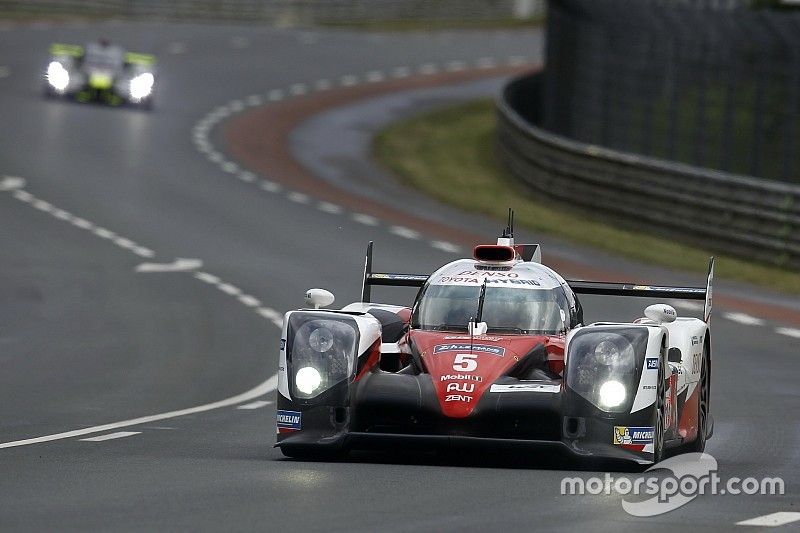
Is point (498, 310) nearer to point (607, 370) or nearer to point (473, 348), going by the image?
point (473, 348)

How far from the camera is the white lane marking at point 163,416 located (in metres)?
13.0

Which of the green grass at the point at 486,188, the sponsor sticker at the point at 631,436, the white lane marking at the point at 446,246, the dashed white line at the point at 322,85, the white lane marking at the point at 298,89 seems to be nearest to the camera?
the sponsor sticker at the point at 631,436

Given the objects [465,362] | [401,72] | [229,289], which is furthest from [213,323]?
[401,72]

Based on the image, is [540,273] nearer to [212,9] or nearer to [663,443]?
[663,443]

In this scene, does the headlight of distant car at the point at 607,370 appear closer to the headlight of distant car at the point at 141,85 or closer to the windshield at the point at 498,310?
the windshield at the point at 498,310

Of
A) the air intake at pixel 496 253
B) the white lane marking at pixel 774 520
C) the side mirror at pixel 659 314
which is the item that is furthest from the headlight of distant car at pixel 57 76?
the white lane marking at pixel 774 520

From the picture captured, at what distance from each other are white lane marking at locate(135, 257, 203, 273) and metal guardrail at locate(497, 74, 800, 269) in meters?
7.92

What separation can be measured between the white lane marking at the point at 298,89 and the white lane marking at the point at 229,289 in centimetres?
2821

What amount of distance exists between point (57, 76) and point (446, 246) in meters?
18.9

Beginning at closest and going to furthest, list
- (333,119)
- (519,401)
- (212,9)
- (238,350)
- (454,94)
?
(519,401), (238,350), (333,119), (454,94), (212,9)

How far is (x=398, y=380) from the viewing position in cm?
1175

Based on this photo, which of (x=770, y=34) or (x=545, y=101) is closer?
(x=770, y=34)

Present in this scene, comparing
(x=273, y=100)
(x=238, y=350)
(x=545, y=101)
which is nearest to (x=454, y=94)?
(x=273, y=100)

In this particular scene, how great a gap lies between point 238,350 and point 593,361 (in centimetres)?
925
